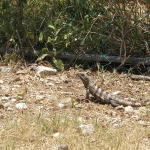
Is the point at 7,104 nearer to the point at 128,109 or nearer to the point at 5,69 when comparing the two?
the point at 128,109

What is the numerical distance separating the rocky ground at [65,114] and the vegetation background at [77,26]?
54 cm

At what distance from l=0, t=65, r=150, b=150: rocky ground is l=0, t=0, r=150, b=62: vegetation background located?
0.54 meters

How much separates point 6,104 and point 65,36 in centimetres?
246

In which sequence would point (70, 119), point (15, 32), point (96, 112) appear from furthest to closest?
point (15, 32)
point (96, 112)
point (70, 119)

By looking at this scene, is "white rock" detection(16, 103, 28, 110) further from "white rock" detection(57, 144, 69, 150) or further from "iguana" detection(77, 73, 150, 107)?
"white rock" detection(57, 144, 69, 150)

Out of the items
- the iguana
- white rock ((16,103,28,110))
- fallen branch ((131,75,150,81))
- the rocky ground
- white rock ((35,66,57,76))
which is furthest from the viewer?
white rock ((35,66,57,76))

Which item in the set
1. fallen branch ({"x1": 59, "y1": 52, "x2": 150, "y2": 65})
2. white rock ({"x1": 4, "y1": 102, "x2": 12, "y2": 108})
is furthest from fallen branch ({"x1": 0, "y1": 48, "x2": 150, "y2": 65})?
white rock ({"x1": 4, "y1": 102, "x2": 12, "y2": 108})

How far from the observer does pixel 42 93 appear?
831 cm

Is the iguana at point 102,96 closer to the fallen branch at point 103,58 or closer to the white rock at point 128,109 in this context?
the white rock at point 128,109

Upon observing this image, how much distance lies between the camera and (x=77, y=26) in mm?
9867

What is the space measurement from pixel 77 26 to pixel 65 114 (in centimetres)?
300

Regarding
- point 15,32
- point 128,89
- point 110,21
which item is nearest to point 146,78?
point 128,89

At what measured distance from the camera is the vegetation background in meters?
9.59

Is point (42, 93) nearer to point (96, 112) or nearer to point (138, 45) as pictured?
point (96, 112)
